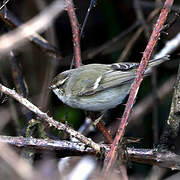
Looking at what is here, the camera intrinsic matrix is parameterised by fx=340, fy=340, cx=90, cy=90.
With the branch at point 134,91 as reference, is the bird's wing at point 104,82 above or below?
below

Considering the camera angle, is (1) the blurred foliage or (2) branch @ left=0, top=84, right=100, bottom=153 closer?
(2) branch @ left=0, top=84, right=100, bottom=153

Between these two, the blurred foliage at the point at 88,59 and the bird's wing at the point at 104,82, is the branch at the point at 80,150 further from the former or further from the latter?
the blurred foliage at the point at 88,59

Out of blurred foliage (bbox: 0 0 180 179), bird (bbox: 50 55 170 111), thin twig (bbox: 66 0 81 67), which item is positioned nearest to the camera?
thin twig (bbox: 66 0 81 67)

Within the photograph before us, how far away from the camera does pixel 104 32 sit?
5289 millimetres

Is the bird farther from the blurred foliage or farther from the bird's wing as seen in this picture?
the blurred foliage

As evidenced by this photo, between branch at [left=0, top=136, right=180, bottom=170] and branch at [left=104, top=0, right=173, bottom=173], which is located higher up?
branch at [left=104, top=0, right=173, bottom=173]

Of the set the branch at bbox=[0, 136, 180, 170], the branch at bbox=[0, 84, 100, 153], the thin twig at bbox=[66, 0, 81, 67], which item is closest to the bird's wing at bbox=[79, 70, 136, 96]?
the thin twig at bbox=[66, 0, 81, 67]

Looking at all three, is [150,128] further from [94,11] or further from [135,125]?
[94,11]

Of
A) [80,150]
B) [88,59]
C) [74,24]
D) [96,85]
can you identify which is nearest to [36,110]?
[80,150]

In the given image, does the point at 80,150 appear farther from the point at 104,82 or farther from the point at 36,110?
the point at 104,82

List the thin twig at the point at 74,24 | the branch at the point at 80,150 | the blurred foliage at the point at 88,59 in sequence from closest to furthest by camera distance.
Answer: the branch at the point at 80,150
the thin twig at the point at 74,24
the blurred foliage at the point at 88,59

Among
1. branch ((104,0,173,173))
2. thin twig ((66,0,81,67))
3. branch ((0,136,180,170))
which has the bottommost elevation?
branch ((0,136,180,170))

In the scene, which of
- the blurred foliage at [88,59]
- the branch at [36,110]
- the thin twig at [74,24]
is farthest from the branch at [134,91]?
the blurred foliage at [88,59]

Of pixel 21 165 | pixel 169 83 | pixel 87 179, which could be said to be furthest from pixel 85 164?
pixel 21 165
